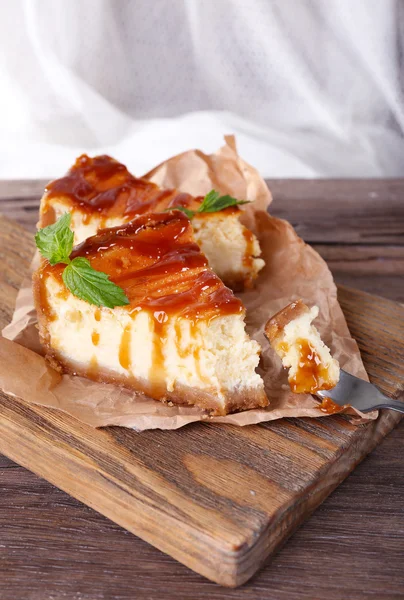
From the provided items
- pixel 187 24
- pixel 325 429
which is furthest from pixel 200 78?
pixel 325 429

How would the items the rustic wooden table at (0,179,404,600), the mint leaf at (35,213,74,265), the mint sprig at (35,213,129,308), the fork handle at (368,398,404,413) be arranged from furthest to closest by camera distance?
the mint leaf at (35,213,74,265) → the mint sprig at (35,213,129,308) → the fork handle at (368,398,404,413) → the rustic wooden table at (0,179,404,600)

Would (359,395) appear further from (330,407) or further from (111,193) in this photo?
(111,193)

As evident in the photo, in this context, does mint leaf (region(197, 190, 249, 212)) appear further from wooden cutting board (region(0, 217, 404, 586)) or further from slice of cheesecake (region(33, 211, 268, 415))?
wooden cutting board (region(0, 217, 404, 586))

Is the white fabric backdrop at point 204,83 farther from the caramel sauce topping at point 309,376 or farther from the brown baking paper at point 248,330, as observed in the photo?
the caramel sauce topping at point 309,376

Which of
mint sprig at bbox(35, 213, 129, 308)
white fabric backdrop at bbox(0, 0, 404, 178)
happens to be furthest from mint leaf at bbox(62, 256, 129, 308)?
white fabric backdrop at bbox(0, 0, 404, 178)

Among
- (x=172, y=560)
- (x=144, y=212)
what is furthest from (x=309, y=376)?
(x=144, y=212)

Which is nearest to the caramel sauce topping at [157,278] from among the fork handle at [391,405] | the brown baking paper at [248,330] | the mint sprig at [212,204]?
the brown baking paper at [248,330]
